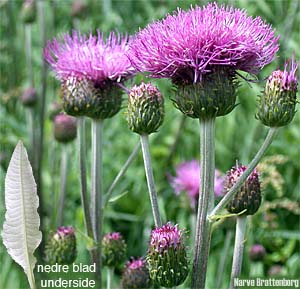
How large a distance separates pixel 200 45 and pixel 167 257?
62 centimetres

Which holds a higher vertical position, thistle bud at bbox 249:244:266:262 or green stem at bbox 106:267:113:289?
green stem at bbox 106:267:113:289

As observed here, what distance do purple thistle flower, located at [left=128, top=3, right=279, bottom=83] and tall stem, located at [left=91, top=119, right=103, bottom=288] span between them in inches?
25.9

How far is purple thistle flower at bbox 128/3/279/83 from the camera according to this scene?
6.48 ft

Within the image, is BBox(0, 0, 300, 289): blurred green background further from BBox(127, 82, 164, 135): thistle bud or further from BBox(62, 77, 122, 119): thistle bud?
BBox(127, 82, 164, 135): thistle bud

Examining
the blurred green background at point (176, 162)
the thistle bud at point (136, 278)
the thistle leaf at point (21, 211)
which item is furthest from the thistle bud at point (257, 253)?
the thistle leaf at point (21, 211)

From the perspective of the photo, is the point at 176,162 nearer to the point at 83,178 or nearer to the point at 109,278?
the point at 83,178

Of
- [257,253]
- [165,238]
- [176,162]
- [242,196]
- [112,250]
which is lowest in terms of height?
[257,253]

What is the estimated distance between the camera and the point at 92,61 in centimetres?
262

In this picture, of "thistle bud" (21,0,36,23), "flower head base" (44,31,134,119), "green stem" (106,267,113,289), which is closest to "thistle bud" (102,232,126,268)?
"green stem" (106,267,113,289)

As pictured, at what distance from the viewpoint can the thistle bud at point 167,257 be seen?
1967 mm

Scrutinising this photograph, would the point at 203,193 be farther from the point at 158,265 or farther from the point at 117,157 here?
the point at 117,157

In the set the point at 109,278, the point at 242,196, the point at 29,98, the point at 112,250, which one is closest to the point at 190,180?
the point at 29,98

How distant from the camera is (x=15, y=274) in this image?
12.9 ft

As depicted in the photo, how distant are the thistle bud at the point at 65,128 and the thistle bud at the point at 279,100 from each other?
2023mm
